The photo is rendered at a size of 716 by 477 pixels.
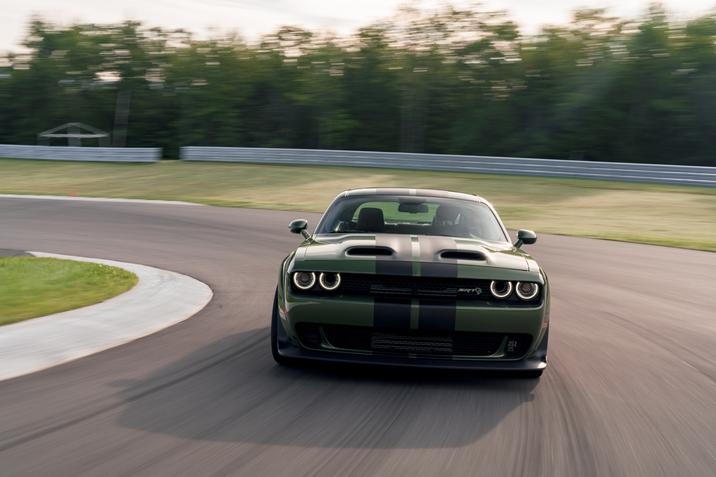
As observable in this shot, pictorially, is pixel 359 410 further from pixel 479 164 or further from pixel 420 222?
pixel 479 164

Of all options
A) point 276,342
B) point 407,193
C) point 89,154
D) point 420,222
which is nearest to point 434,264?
point 276,342

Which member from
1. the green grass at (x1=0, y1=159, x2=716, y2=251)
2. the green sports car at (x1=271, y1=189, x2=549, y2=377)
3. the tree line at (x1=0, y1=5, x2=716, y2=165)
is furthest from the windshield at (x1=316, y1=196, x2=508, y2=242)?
the tree line at (x1=0, y1=5, x2=716, y2=165)

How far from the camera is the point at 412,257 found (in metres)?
5.46

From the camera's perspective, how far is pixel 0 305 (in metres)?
7.75

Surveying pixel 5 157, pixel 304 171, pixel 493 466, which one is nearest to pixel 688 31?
pixel 304 171

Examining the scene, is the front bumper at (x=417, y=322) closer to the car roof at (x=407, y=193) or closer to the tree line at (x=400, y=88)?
the car roof at (x=407, y=193)

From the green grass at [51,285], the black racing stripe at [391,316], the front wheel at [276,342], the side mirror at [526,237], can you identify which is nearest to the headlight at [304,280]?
the front wheel at [276,342]

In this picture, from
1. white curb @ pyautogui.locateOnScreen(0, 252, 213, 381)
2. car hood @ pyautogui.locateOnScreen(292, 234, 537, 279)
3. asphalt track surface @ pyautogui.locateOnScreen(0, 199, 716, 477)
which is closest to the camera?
asphalt track surface @ pyautogui.locateOnScreen(0, 199, 716, 477)

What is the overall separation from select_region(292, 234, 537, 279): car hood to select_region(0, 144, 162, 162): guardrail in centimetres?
3209

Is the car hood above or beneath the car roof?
beneath

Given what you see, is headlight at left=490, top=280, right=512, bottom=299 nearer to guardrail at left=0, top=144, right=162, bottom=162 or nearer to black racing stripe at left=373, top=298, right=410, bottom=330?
black racing stripe at left=373, top=298, right=410, bottom=330

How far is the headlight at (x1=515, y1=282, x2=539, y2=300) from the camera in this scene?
5.48 m

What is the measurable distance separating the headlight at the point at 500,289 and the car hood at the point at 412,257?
0.06m

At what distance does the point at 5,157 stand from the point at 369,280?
129ft
